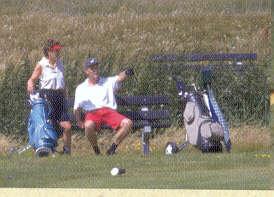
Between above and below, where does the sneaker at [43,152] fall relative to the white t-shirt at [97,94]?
below

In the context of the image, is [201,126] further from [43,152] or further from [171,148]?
[43,152]

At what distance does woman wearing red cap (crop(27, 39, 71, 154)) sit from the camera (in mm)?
8500

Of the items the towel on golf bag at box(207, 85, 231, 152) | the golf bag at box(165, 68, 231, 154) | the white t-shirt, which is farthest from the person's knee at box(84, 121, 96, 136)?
the towel on golf bag at box(207, 85, 231, 152)

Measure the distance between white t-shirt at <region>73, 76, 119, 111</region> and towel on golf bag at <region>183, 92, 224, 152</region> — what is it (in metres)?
0.65

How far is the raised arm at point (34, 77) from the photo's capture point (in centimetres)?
851

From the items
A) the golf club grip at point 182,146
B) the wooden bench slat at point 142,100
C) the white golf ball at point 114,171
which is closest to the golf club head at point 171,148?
the golf club grip at point 182,146

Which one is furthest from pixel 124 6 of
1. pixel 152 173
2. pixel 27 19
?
pixel 152 173

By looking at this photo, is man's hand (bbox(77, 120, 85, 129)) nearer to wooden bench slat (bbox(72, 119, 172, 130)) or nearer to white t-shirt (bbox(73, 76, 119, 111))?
white t-shirt (bbox(73, 76, 119, 111))

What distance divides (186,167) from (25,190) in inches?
54.7

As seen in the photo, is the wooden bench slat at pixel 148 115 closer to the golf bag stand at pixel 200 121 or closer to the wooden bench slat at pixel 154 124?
the wooden bench slat at pixel 154 124

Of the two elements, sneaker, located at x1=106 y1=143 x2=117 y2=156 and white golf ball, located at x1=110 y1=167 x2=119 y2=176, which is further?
sneaker, located at x1=106 y1=143 x2=117 y2=156

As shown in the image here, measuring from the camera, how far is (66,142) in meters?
8.57

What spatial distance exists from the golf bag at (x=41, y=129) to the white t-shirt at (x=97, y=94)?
331 mm

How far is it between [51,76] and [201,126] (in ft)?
4.54
